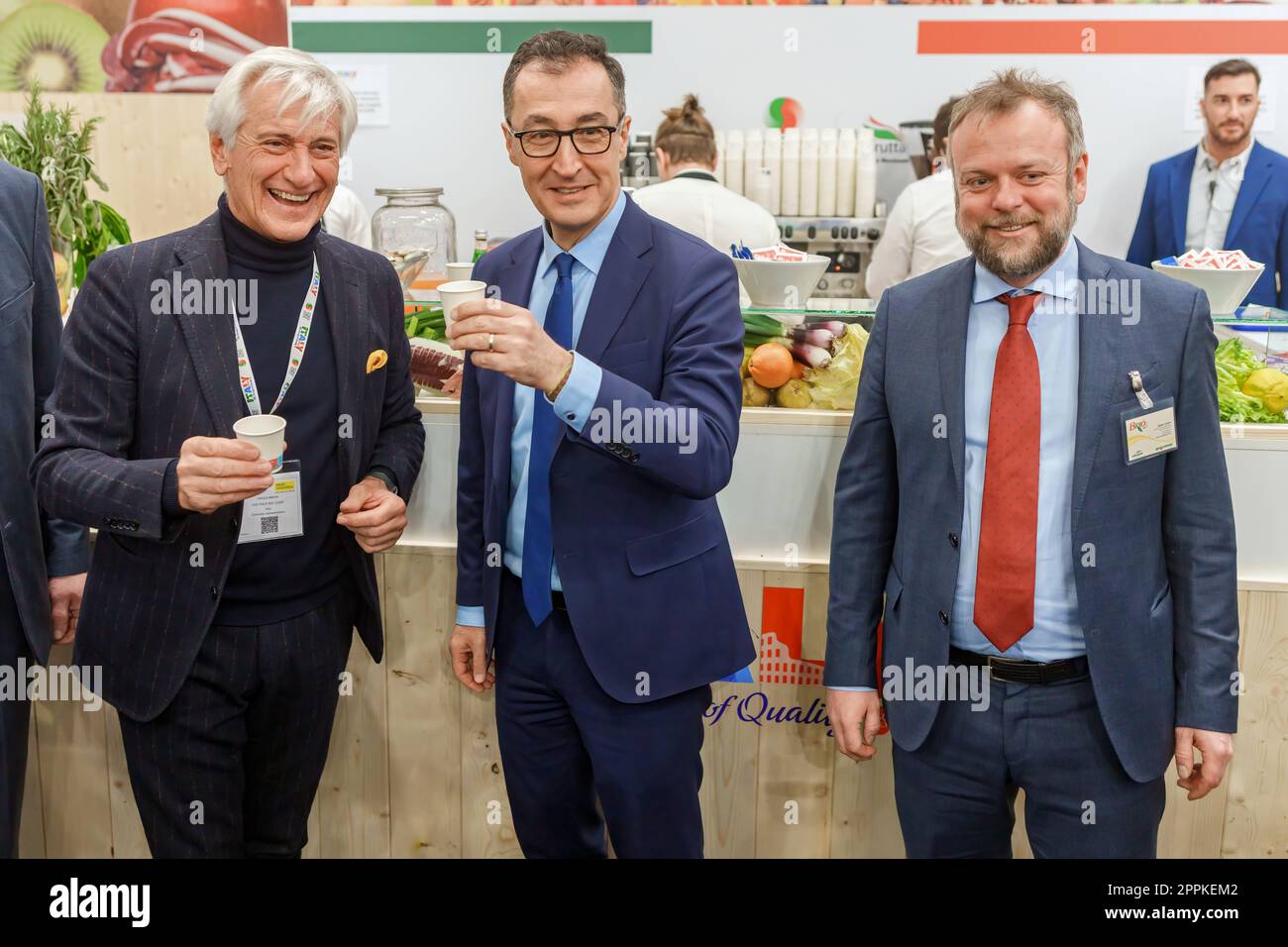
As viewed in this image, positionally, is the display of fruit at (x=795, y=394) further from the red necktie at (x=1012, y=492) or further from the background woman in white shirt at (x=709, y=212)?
the background woman in white shirt at (x=709, y=212)

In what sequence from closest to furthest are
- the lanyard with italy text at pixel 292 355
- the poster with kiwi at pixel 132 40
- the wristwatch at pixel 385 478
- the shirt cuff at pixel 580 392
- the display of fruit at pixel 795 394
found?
the shirt cuff at pixel 580 392 < the lanyard with italy text at pixel 292 355 < the wristwatch at pixel 385 478 < the display of fruit at pixel 795 394 < the poster with kiwi at pixel 132 40

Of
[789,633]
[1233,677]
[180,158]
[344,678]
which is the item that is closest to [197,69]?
[180,158]

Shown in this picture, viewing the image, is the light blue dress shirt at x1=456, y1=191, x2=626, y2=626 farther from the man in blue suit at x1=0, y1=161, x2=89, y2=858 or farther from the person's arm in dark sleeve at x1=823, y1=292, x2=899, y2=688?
the man in blue suit at x1=0, y1=161, x2=89, y2=858

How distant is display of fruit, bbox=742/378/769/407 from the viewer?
274cm

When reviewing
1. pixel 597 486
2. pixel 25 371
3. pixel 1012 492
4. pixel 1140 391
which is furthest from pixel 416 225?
pixel 1140 391

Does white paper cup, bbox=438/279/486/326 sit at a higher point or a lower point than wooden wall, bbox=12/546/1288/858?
higher

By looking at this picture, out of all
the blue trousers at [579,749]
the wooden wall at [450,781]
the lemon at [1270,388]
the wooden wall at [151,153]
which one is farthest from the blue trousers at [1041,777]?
the wooden wall at [151,153]

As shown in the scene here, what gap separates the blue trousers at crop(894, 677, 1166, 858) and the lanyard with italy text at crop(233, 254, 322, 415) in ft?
4.19

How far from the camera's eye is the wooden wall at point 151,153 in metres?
6.38

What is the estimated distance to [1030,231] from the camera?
6.47ft

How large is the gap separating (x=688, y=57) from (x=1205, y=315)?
4599 mm

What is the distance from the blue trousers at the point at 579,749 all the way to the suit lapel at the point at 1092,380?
2.60 feet

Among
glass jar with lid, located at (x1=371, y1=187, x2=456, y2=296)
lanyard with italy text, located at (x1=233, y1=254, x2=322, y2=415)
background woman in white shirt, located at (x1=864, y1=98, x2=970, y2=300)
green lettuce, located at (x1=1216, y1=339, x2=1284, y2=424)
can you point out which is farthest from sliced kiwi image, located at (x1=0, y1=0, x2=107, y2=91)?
green lettuce, located at (x1=1216, y1=339, x2=1284, y2=424)
